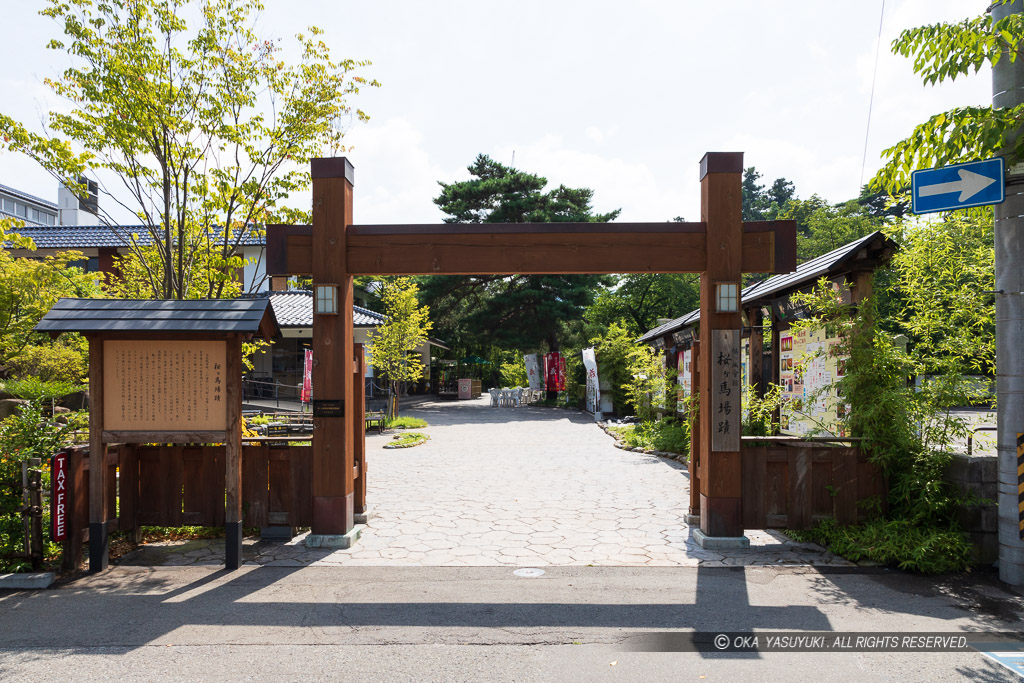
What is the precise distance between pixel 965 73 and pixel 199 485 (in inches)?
326

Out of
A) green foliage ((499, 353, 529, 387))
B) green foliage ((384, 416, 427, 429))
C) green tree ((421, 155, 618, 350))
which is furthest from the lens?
green foliage ((499, 353, 529, 387))

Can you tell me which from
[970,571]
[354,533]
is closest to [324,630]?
[354,533]

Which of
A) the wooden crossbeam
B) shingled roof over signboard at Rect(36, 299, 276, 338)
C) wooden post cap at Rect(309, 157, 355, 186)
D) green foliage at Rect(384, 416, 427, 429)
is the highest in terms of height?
wooden post cap at Rect(309, 157, 355, 186)

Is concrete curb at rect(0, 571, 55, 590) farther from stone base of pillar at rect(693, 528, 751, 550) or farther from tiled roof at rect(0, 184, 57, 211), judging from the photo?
tiled roof at rect(0, 184, 57, 211)

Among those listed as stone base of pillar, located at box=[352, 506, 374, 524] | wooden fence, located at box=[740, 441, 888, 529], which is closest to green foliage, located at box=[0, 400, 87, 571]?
stone base of pillar, located at box=[352, 506, 374, 524]

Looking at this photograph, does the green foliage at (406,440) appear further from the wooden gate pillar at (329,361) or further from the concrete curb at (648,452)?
the wooden gate pillar at (329,361)

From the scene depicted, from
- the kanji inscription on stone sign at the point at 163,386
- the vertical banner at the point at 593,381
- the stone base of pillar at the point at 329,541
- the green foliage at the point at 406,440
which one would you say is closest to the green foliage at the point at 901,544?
the stone base of pillar at the point at 329,541

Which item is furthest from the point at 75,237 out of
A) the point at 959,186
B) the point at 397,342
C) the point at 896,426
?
the point at 959,186

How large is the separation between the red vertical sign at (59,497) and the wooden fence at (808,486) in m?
6.59

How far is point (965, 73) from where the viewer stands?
18.0 ft

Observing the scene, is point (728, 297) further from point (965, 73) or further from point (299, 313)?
point (299, 313)

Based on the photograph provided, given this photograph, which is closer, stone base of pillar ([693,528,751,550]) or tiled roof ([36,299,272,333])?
tiled roof ([36,299,272,333])

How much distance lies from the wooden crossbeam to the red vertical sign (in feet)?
8.64

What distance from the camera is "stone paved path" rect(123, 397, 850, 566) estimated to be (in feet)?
21.5
